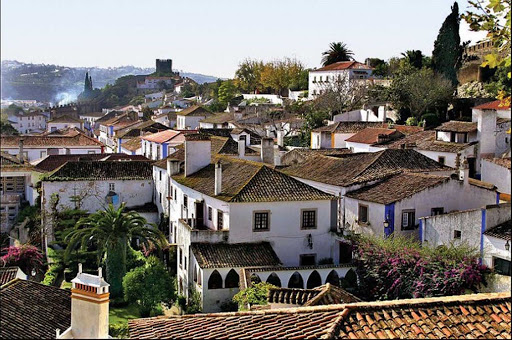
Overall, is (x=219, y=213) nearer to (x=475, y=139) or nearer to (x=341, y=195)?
(x=341, y=195)

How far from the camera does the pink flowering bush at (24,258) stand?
24703mm

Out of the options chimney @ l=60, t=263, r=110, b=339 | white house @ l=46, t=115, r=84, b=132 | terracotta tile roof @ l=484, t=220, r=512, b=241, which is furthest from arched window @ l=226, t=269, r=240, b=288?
white house @ l=46, t=115, r=84, b=132

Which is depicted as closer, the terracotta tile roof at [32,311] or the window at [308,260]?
the terracotta tile roof at [32,311]

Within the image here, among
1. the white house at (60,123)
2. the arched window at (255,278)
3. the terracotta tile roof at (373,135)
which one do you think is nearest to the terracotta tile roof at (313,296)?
the arched window at (255,278)

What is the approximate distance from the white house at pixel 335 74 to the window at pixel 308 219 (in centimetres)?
3442

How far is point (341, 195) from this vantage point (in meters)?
22.5

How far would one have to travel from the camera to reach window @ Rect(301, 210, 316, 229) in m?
21.4

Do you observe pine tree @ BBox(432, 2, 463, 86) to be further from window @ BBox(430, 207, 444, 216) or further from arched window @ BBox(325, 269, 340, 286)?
arched window @ BBox(325, 269, 340, 286)

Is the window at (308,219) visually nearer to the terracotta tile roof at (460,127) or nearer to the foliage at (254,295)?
the foliage at (254,295)

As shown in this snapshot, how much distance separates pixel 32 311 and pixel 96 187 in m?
17.3

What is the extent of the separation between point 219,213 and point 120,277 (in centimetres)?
393

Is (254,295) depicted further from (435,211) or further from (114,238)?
(114,238)

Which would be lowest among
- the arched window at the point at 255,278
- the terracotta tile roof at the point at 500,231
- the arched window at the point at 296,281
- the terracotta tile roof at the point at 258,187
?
the arched window at the point at 296,281

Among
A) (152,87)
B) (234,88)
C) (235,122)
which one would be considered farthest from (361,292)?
(152,87)
